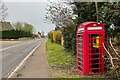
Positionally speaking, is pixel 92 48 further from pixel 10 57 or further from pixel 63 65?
pixel 10 57

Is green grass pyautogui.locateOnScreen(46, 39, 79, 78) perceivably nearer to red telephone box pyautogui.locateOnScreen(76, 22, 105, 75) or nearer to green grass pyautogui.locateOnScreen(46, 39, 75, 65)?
green grass pyautogui.locateOnScreen(46, 39, 75, 65)

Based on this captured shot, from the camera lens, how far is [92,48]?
10.3 meters

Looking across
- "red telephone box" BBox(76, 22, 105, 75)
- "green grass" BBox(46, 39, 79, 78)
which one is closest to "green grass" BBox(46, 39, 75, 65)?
"green grass" BBox(46, 39, 79, 78)

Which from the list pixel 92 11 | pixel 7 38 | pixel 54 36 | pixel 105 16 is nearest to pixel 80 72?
pixel 105 16

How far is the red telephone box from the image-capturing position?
1017 cm

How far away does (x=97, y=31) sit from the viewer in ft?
33.6

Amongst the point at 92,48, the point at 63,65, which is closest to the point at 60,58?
the point at 63,65

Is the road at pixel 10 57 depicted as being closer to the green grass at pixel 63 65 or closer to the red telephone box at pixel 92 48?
the green grass at pixel 63 65

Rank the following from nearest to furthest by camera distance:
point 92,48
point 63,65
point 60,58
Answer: point 92,48
point 63,65
point 60,58

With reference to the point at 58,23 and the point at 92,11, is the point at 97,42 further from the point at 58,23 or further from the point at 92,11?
the point at 58,23

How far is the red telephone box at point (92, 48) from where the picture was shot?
33.4ft

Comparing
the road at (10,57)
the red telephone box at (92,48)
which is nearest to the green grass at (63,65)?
the red telephone box at (92,48)

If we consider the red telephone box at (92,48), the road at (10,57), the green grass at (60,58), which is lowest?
the road at (10,57)

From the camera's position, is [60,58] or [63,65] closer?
[63,65]
